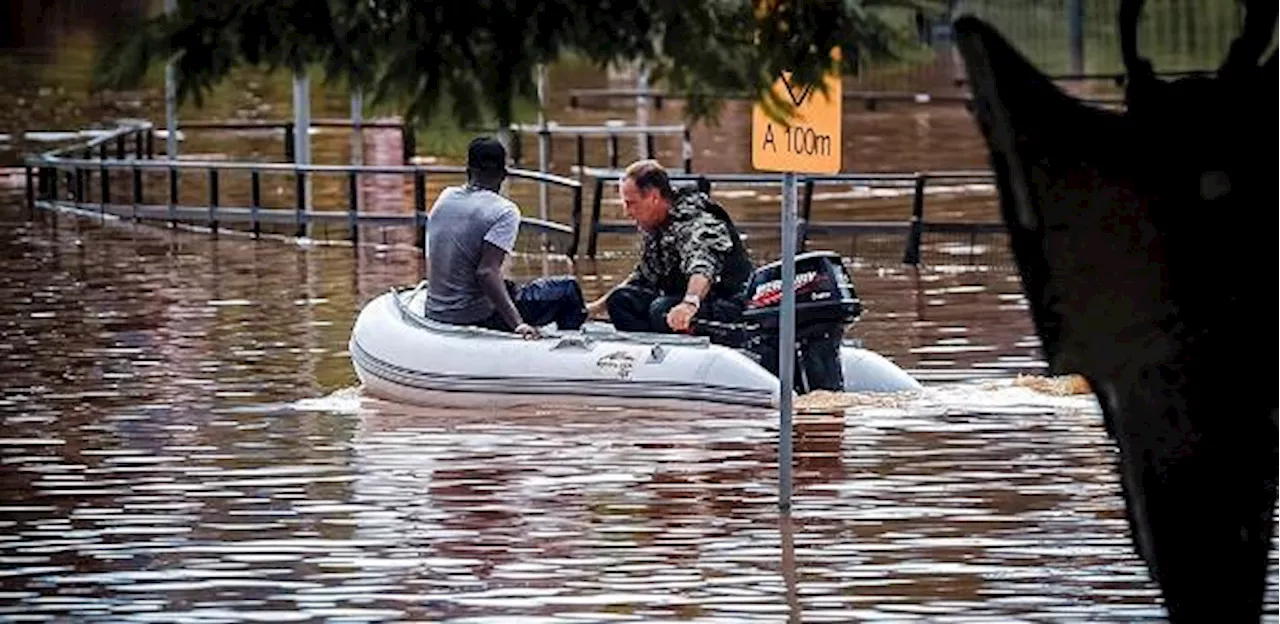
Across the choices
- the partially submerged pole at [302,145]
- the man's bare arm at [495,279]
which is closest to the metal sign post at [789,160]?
the man's bare arm at [495,279]

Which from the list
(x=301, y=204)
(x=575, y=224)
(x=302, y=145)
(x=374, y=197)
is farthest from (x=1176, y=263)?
(x=374, y=197)

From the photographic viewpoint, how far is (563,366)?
70.9ft

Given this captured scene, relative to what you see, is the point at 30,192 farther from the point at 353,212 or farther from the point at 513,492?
the point at 513,492

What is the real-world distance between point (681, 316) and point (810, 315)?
793 mm

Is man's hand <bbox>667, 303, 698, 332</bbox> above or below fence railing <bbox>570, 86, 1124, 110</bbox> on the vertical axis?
above

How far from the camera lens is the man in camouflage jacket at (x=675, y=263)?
21.4 metres

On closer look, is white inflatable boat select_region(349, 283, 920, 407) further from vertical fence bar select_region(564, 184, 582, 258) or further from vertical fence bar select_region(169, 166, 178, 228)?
vertical fence bar select_region(169, 166, 178, 228)

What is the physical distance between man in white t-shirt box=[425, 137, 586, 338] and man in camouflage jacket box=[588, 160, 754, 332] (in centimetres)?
38

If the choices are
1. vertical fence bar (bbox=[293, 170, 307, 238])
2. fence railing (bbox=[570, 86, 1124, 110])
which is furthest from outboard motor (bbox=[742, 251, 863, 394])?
fence railing (bbox=[570, 86, 1124, 110])

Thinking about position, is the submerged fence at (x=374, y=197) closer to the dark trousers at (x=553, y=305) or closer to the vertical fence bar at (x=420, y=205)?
the vertical fence bar at (x=420, y=205)

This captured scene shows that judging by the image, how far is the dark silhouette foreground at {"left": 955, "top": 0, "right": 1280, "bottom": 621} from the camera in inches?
418

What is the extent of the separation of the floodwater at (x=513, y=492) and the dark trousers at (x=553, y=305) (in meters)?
0.76

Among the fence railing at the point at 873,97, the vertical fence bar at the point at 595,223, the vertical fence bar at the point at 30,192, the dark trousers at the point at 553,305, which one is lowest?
the fence railing at the point at 873,97

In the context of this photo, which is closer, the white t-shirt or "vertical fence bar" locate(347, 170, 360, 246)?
the white t-shirt
